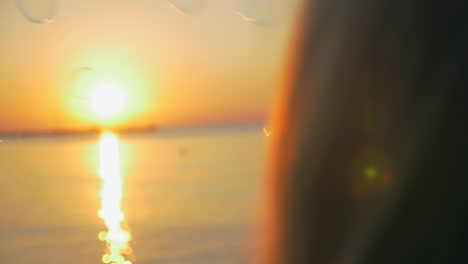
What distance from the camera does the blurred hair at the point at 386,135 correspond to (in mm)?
767

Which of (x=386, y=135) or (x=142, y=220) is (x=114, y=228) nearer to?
(x=142, y=220)

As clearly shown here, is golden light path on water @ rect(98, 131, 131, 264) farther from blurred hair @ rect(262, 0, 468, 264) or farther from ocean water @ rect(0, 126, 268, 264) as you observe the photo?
blurred hair @ rect(262, 0, 468, 264)

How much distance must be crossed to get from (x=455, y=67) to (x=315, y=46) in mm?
207

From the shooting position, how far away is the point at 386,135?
786 millimetres

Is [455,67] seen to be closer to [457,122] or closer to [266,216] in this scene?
[457,122]

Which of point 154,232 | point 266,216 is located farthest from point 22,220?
point 266,216

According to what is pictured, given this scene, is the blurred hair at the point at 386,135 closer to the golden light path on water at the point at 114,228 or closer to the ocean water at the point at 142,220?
the ocean water at the point at 142,220

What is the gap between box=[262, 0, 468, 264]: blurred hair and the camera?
0.77m

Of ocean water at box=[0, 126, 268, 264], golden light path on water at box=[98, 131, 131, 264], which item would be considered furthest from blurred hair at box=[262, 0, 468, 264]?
golden light path on water at box=[98, 131, 131, 264]

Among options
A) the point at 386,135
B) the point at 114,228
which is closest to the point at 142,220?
the point at 114,228

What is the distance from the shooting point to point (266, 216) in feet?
3.17

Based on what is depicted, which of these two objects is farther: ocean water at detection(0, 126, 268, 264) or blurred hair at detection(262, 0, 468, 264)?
ocean water at detection(0, 126, 268, 264)

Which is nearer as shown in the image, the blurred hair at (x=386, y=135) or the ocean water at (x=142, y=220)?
the blurred hair at (x=386, y=135)

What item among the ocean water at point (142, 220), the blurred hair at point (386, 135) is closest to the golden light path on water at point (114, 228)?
the ocean water at point (142, 220)
